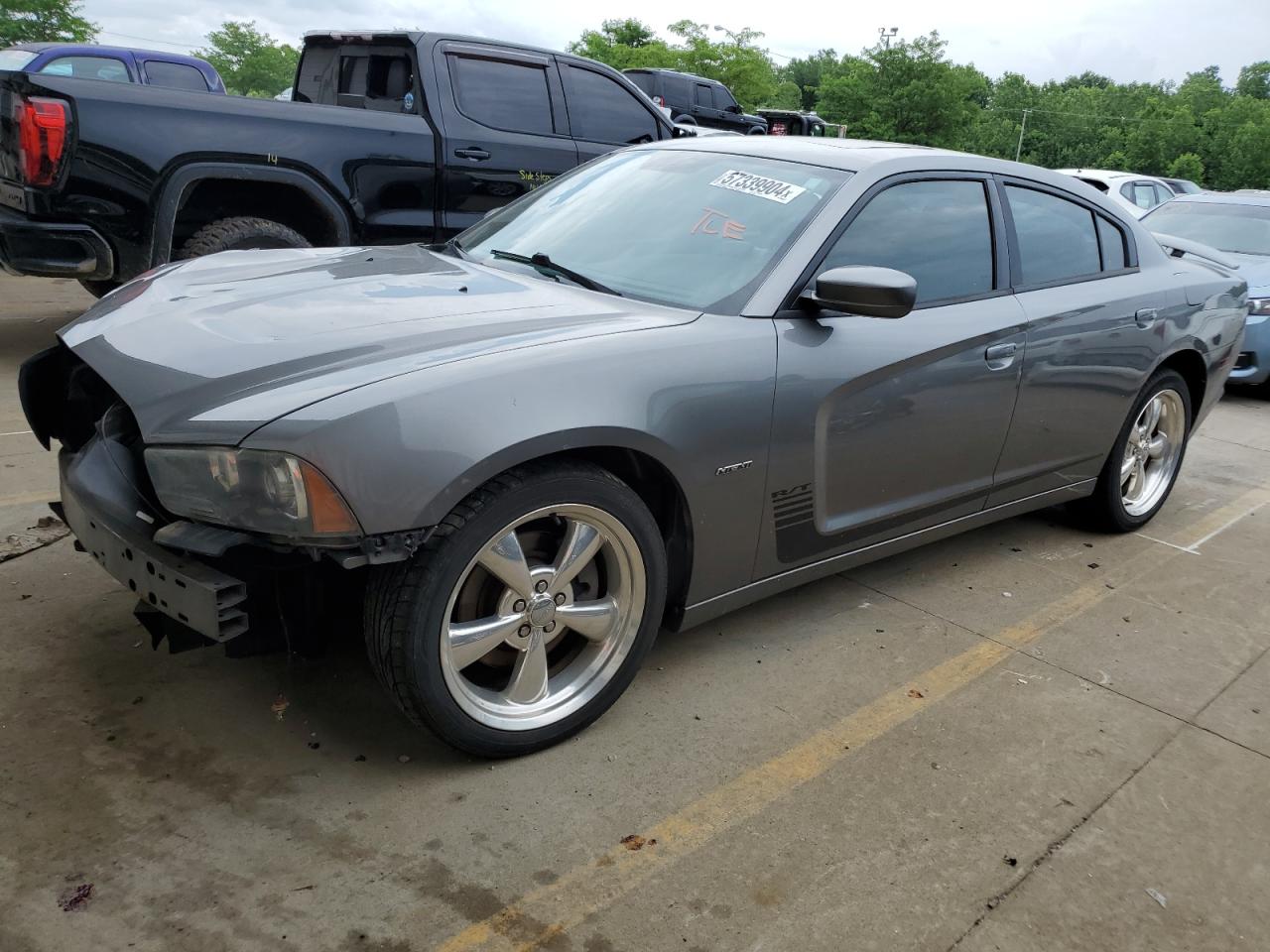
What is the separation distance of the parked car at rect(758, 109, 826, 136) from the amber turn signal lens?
19.3 metres

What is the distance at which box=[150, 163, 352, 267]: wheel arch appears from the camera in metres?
5.42

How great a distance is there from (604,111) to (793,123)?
15.5 metres

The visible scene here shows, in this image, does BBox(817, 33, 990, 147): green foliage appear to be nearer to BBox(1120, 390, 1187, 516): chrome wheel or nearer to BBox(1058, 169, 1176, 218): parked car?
BBox(1058, 169, 1176, 218): parked car

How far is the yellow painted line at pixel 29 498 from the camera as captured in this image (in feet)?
13.1

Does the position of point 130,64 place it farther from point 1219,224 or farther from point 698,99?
point 1219,224

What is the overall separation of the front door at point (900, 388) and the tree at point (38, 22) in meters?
41.3

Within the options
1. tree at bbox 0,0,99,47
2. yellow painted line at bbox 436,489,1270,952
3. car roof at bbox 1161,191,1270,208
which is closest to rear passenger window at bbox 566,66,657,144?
yellow painted line at bbox 436,489,1270,952

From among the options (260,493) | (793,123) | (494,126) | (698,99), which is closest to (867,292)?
(260,493)

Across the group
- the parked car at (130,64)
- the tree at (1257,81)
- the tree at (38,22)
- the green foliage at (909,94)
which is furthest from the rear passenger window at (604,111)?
the tree at (1257,81)

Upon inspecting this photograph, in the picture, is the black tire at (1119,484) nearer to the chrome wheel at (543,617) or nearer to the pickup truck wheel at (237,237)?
the chrome wheel at (543,617)

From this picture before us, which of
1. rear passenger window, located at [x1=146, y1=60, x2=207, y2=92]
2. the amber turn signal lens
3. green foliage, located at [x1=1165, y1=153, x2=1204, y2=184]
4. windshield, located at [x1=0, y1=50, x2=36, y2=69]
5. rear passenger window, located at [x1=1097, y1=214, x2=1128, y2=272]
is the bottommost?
green foliage, located at [x1=1165, y1=153, x2=1204, y2=184]

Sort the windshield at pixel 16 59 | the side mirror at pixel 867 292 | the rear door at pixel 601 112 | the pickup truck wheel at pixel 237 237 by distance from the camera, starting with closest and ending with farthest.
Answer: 1. the side mirror at pixel 867 292
2. the pickup truck wheel at pixel 237 237
3. the rear door at pixel 601 112
4. the windshield at pixel 16 59

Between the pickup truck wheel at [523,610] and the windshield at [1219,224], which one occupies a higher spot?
the windshield at [1219,224]

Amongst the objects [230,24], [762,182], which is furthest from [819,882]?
[230,24]
